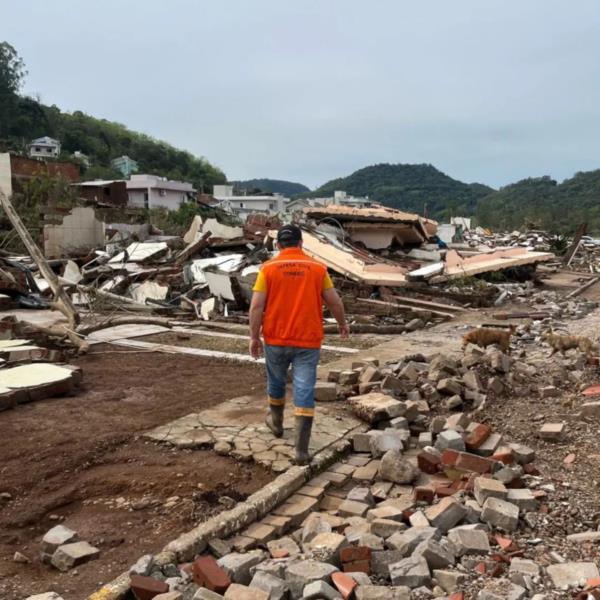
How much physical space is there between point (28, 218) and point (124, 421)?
2308cm

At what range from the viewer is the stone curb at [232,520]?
2.80 meters

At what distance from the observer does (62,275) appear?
17828 mm

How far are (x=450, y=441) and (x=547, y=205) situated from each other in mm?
54997

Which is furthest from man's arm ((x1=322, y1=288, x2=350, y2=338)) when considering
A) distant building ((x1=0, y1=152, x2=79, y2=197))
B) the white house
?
the white house

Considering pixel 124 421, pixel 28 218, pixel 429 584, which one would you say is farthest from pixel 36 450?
pixel 28 218

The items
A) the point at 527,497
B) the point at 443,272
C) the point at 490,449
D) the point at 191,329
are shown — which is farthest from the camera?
the point at 443,272

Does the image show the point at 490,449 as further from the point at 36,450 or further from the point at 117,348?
the point at 117,348

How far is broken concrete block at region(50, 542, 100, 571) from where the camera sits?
3.08 meters

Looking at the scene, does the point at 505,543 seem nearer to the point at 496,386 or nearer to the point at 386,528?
the point at 386,528

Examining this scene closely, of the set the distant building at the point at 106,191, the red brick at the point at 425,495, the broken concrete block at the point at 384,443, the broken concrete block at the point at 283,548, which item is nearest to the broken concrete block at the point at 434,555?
the broken concrete block at the point at 283,548

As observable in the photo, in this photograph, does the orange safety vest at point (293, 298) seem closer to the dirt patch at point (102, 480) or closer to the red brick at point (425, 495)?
the dirt patch at point (102, 480)

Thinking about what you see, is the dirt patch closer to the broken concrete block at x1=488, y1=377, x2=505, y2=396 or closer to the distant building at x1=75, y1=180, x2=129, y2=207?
the broken concrete block at x1=488, y1=377, x2=505, y2=396

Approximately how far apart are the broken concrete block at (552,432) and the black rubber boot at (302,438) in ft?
6.34

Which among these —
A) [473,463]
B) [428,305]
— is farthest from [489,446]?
[428,305]
